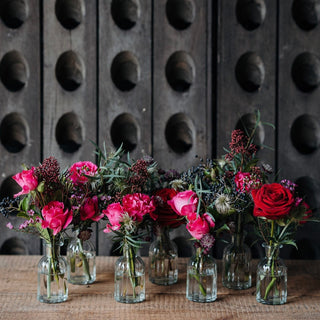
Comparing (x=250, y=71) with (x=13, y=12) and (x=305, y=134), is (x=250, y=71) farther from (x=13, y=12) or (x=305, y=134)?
(x=13, y=12)

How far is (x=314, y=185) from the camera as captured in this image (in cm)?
160

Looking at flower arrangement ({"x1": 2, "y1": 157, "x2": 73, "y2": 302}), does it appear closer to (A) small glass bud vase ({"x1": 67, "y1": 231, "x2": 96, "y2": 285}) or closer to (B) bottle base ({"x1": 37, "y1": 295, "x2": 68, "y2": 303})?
(B) bottle base ({"x1": 37, "y1": 295, "x2": 68, "y2": 303})

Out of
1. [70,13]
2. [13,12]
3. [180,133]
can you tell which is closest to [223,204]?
[180,133]

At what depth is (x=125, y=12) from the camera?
1611 millimetres

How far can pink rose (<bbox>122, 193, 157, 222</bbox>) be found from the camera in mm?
1049

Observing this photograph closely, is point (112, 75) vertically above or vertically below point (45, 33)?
below

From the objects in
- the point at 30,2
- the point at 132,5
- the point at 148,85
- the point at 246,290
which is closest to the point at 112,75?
the point at 148,85

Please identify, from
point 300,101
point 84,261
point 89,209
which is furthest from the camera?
point 300,101

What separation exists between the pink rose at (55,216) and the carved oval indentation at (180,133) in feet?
2.16

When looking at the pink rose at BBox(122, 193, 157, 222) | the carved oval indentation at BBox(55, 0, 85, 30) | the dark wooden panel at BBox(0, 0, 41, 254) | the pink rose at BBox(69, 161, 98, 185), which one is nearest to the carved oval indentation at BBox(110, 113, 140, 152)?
the dark wooden panel at BBox(0, 0, 41, 254)

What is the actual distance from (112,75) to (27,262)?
696 millimetres

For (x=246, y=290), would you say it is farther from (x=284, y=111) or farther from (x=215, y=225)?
(x=284, y=111)

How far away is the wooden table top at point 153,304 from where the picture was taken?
105 cm

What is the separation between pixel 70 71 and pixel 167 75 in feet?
1.14
